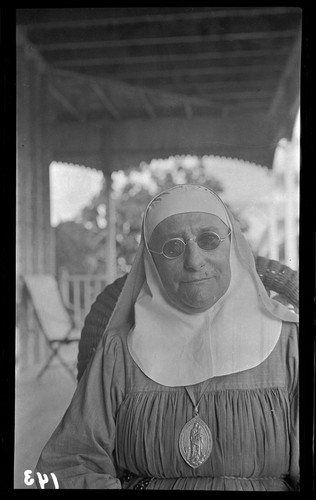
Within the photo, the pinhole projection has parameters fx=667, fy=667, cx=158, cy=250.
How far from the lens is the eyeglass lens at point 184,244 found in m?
2.30

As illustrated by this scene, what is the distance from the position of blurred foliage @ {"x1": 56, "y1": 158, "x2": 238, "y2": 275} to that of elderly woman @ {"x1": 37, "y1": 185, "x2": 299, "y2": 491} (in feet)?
0.13

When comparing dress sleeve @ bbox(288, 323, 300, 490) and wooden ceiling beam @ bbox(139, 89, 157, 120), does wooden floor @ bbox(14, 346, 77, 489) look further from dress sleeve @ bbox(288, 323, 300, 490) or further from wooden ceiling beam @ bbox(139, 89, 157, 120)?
wooden ceiling beam @ bbox(139, 89, 157, 120)

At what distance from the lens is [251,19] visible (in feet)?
7.62

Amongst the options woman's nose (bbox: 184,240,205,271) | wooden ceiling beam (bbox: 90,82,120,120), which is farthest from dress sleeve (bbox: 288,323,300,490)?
wooden ceiling beam (bbox: 90,82,120,120)

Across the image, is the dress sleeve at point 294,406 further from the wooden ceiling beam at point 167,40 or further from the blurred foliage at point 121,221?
the wooden ceiling beam at point 167,40

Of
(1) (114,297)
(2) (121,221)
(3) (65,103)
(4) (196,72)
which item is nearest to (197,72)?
(4) (196,72)

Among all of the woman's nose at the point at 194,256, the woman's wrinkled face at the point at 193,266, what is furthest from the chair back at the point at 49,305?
the woman's nose at the point at 194,256

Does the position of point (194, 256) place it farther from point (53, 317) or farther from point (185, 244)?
point (53, 317)

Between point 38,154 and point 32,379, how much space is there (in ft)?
Answer: 2.67

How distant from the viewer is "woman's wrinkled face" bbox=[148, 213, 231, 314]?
7.56 feet

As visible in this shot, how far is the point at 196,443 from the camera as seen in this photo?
2268 mm

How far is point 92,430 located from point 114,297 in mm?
468
